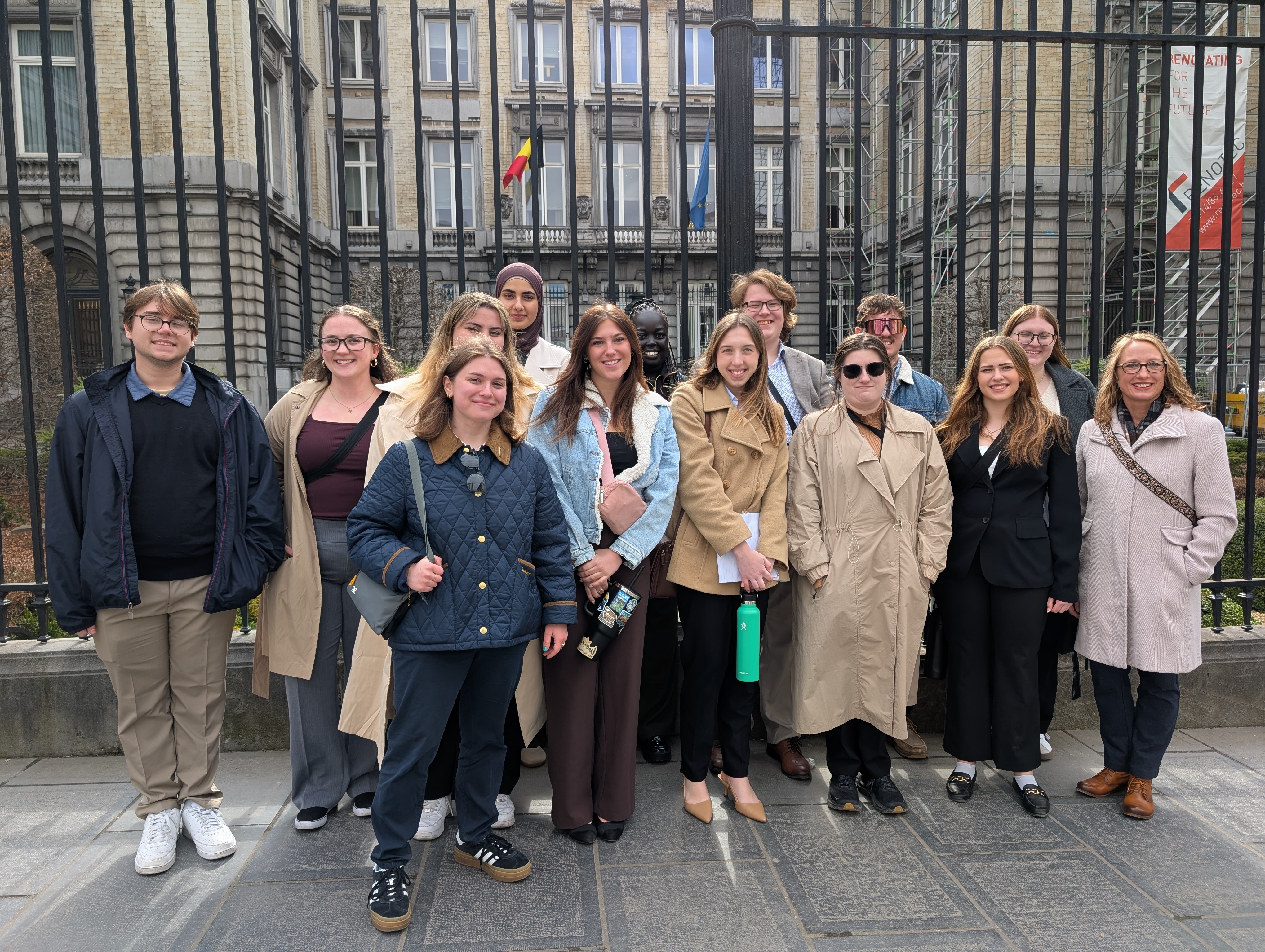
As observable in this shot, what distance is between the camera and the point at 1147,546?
3578 millimetres

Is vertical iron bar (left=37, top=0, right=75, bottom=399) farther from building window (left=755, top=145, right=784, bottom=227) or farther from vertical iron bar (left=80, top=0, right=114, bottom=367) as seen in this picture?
building window (left=755, top=145, right=784, bottom=227)

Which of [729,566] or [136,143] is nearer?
[729,566]

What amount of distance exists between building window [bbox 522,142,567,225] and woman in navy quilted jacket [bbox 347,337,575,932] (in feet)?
76.0

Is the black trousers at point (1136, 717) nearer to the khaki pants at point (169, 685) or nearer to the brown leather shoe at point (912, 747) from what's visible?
the brown leather shoe at point (912, 747)

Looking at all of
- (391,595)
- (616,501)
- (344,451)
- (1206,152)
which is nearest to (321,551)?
(344,451)

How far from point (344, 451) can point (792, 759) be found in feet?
8.07

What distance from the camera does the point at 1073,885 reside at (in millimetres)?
2994

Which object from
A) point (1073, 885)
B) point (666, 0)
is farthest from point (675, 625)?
point (666, 0)

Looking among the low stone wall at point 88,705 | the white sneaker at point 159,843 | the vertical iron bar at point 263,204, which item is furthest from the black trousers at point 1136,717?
the vertical iron bar at point 263,204

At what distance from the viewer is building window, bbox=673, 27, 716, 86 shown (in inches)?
899

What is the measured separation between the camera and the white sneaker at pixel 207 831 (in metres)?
3.17

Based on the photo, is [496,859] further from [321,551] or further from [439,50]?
[439,50]

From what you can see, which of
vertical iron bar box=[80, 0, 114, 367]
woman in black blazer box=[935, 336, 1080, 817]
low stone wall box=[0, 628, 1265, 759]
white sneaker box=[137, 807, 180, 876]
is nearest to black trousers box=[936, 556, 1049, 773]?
woman in black blazer box=[935, 336, 1080, 817]

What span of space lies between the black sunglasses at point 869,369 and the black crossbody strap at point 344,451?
1971 millimetres
